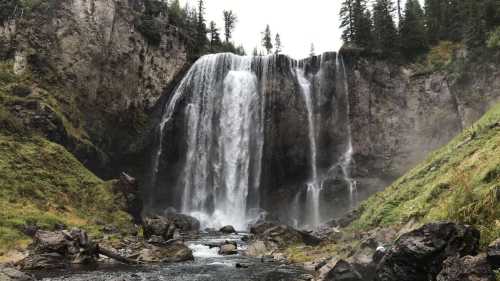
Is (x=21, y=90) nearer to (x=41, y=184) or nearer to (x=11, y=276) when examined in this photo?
(x=41, y=184)

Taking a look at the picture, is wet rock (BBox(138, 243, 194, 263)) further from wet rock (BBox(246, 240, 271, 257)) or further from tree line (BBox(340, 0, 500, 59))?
tree line (BBox(340, 0, 500, 59))

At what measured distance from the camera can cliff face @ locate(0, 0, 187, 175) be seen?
43625 mm

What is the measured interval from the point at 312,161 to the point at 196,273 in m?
35.2

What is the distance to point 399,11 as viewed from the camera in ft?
234

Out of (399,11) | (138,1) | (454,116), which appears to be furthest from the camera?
(399,11)

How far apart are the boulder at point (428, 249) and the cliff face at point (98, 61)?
38.4 meters

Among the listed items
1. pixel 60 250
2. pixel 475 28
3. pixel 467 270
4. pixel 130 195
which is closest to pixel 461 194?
pixel 467 270

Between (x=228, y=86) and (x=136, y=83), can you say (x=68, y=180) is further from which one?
(x=228, y=86)

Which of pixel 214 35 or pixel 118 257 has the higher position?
pixel 214 35

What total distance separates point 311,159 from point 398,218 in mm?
34103

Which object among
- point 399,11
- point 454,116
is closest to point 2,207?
point 454,116

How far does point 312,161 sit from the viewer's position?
51.7 metres

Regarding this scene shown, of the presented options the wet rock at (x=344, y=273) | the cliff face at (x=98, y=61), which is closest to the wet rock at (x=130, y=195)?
the cliff face at (x=98, y=61)

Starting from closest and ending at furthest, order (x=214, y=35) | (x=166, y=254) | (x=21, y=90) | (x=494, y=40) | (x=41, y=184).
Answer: (x=166, y=254) → (x=41, y=184) → (x=21, y=90) → (x=494, y=40) → (x=214, y=35)
